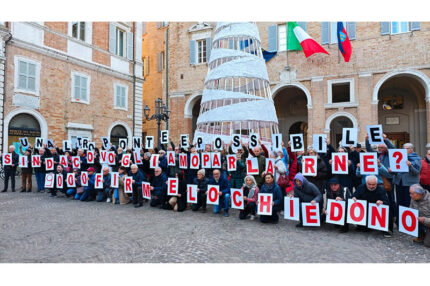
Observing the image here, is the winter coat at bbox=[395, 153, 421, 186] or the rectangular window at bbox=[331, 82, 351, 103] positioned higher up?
the rectangular window at bbox=[331, 82, 351, 103]

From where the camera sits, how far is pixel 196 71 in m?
21.4

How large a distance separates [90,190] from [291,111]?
52.0 feet

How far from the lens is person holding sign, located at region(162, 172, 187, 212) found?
312 inches

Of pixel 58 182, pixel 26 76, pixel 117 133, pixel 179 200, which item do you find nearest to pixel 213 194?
pixel 179 200

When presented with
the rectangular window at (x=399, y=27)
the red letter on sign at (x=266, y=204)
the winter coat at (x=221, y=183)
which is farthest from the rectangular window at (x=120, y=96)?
the rectangular window at (x=399, y=27)

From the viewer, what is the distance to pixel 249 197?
7.18 metres

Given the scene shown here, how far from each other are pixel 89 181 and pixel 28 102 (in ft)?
30.4

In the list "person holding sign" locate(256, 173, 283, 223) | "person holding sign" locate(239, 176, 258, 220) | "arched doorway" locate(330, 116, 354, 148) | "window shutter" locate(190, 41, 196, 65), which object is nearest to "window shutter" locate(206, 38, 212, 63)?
"window shutter" locate(190, 41, 196, 65)

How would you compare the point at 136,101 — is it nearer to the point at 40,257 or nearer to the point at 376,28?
the point at 376,28

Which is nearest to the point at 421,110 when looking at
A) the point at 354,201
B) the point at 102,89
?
the point at 354,201

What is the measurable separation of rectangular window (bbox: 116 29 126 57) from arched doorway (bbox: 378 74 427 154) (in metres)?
17.8

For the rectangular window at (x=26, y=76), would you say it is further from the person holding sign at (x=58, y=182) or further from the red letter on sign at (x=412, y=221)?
the red letter on sign at (x=412, y=221)

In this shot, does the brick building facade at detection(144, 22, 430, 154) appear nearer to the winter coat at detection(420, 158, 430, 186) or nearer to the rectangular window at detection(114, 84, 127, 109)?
the rectangular window at detection(114, 84, 127, 109)

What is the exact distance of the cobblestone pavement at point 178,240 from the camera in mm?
4488
